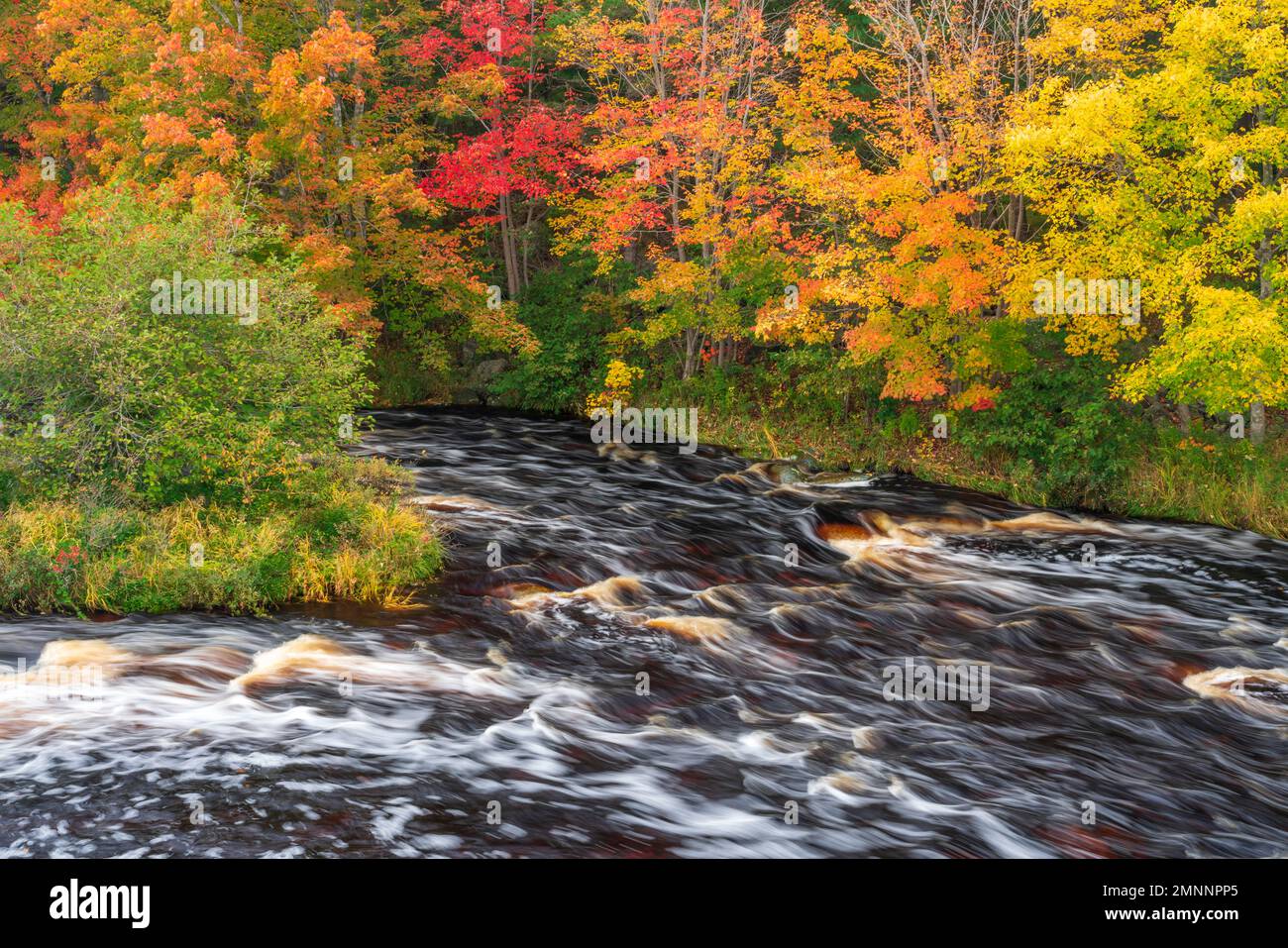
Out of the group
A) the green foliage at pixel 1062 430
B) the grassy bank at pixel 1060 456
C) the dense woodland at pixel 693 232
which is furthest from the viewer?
the green foliage at pixel 1062 430

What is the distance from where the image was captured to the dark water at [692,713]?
7535 millimetres

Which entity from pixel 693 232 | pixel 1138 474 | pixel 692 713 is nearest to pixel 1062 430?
pixel 1138 474

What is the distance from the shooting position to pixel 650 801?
26.1ft

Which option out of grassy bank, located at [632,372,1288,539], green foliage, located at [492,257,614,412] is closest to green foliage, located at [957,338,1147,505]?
grassy bank, located at [632,372,1288,539]

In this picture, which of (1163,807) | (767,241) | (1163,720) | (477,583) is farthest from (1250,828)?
(767,241)

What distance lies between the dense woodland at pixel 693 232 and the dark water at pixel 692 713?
10.1 feet

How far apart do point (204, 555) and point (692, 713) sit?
5751mm

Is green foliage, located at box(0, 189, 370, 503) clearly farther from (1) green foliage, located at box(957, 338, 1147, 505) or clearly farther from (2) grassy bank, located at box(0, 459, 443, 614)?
(1) green foliage, located at box(957, 338, 1147, 505)

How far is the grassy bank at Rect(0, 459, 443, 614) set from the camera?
37.9 feet

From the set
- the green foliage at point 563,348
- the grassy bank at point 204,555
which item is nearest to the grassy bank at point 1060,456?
the green foliage at point 563,348

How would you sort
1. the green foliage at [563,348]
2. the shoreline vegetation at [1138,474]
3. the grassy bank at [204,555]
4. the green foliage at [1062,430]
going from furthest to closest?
1. the green foliage at [563,348]
2. the green foliage at [1062,430]
3. the shoreline vegetation at [1138,474]
4. the grassy bank at [204,555]

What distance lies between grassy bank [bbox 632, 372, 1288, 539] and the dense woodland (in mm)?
70

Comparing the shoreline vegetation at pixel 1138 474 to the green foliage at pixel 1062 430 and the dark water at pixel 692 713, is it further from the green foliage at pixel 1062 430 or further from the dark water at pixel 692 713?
the dark water at pixel 692 713

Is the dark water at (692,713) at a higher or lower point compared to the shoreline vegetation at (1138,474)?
lower
